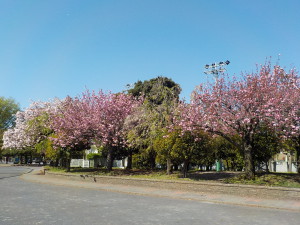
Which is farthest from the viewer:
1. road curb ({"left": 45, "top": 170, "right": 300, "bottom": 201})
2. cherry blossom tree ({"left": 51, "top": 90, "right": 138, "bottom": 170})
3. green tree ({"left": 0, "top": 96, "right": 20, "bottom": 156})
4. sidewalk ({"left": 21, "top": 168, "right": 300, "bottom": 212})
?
green tree ({"left": 0, "top": 96, "right": 20, "bottom": 156})

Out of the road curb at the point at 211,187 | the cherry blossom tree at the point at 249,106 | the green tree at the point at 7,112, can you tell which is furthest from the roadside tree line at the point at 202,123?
the green tree at the point at 7,112

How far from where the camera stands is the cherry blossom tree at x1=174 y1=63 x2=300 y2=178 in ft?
49.9

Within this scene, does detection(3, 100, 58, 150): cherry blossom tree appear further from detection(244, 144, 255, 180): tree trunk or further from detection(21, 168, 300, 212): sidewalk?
detection(244, 144, 255, 180): tree trunk

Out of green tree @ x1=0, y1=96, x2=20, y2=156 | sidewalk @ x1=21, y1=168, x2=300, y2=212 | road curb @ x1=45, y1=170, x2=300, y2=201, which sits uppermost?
green tree @ x1=0, y1=96, x2=20, y2=156

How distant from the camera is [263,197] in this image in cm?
1339

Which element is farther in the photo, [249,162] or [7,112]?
[7,112]

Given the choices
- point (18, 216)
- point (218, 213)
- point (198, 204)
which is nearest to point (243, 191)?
point (198, 204)

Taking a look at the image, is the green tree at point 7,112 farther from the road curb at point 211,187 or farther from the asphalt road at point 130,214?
the asphalt road at point 130,214

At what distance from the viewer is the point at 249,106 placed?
16.0 m

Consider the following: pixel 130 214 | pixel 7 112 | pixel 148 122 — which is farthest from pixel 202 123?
pixel 7 112

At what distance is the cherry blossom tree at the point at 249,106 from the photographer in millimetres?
15211

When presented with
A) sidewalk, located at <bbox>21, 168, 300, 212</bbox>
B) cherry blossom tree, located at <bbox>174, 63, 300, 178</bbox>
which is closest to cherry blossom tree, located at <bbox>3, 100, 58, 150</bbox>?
sidewalk, located at <bbox>21, 168, 300, 212</bbox>

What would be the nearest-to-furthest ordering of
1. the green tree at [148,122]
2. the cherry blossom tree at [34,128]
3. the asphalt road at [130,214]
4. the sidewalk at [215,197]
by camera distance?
the asphalt road at [130,214]
the sidewalk at [215,197]
the green tree at [148,122]
the cherry blossom tree at [34,128]

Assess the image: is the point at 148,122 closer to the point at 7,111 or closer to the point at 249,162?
the point at 249,162
